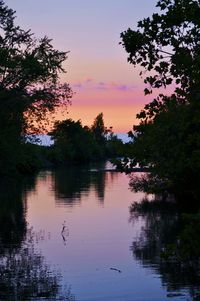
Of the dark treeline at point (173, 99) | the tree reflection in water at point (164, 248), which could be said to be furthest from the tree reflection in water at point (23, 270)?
the dark treeline at point (173, 99)

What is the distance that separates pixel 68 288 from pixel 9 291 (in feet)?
8.68

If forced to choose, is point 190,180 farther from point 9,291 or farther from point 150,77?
point 150,77

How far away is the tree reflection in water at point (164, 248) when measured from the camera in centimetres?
2220

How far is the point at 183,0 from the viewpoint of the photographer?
30.7 feet

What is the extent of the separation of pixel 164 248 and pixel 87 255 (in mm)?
6643

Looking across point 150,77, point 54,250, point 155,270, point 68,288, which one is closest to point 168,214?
point 54,250

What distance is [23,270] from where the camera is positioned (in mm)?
25250

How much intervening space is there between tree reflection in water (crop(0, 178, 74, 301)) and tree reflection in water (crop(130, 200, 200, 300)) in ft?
15.0

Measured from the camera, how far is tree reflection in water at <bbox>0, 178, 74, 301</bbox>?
20938 mm

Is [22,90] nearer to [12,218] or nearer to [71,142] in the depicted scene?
[12,218]

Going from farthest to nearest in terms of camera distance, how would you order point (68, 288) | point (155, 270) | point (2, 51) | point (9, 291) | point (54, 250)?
point (54, 250)
point (2, 51)
point (155, 270)
point (68, 288)
point (9, 291)

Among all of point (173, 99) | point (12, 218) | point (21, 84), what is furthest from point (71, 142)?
point (173, 99)

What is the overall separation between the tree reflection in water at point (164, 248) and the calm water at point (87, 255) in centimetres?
4

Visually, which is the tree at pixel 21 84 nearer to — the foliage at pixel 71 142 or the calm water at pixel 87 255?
the calm water at pixel 87 255
